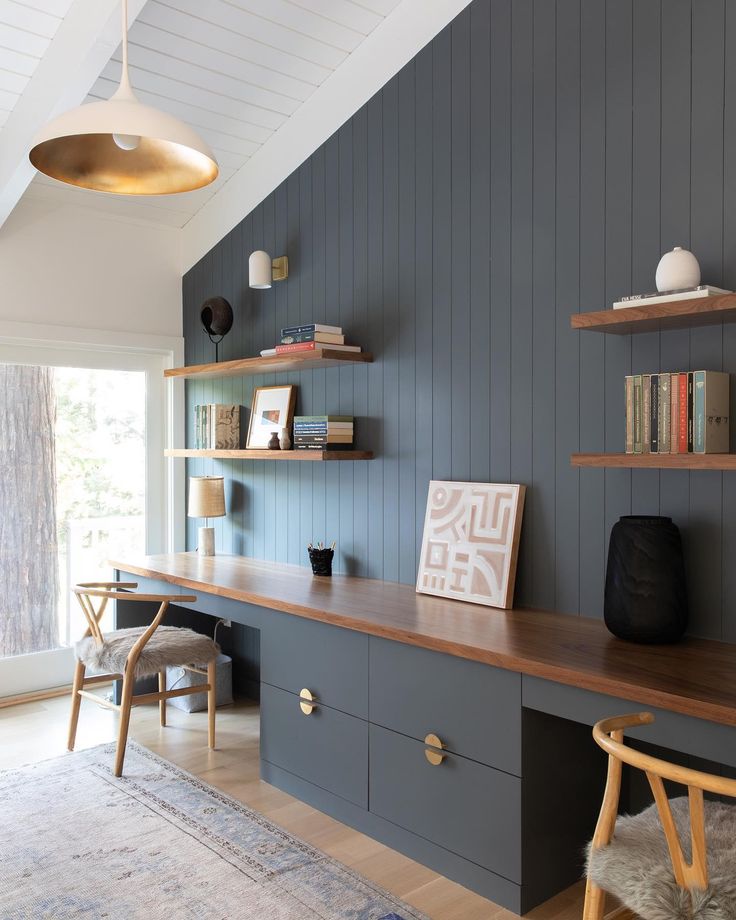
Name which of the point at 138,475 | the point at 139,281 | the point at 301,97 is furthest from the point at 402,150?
the point at 138,475

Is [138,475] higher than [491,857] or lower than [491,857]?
higher

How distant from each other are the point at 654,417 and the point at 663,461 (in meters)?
0.16

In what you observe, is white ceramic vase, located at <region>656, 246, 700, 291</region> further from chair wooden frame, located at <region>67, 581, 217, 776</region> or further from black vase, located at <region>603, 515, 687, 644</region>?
chair wooden frame, located at <region>67, 581, 217, 776</region>

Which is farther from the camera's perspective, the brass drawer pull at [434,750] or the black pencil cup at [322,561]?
the black pencil cup at [322,561]

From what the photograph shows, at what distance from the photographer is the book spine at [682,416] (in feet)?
7.20

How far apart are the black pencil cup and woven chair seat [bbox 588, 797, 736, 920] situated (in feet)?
6.25

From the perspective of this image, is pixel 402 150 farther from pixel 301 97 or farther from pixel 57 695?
pixel 57 695

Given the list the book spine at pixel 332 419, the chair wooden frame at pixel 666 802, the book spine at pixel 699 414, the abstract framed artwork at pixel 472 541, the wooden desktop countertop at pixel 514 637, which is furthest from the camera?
the book spine at pixel 332 419

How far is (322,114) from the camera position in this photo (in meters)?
3.60

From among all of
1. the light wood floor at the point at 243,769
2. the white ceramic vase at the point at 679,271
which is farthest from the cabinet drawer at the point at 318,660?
the white ceramic vase at the point at 679,271

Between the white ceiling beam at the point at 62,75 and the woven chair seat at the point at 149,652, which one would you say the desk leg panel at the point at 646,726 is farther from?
the white ceiling beam at the point at 62,75

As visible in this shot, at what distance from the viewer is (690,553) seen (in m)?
2.37

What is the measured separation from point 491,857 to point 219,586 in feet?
4.86

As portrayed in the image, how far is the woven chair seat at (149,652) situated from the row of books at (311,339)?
127 cm
